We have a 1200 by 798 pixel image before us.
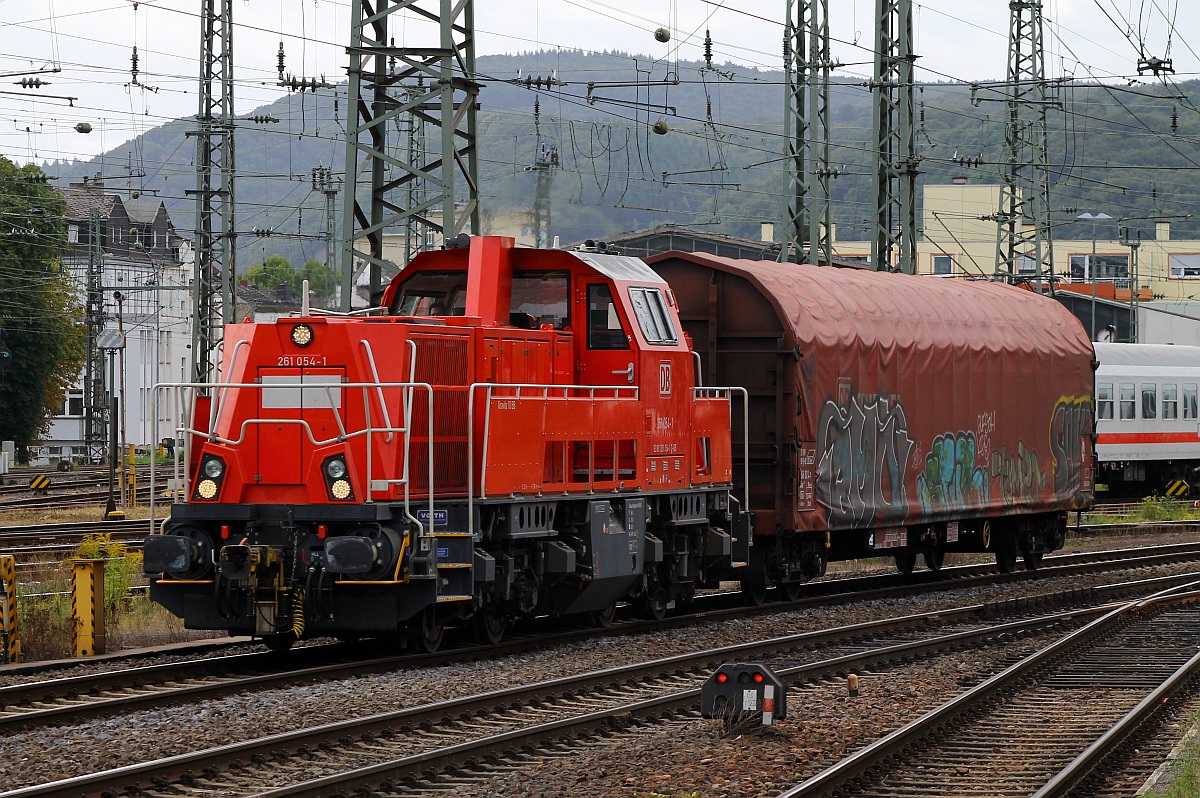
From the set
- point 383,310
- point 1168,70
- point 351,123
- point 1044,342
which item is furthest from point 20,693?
point 1168,70

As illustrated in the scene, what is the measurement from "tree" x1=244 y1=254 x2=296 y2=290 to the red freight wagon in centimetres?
12108

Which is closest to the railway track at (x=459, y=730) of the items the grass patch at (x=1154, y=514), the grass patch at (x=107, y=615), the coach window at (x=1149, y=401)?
the grass patch at (x=107, y=615)

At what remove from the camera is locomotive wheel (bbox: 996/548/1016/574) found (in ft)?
80.7

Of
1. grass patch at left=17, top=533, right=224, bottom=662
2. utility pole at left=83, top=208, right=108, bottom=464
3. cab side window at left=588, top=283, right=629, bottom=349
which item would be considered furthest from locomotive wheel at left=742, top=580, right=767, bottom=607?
utility pole at left=83, top=208, right=108, bottom=464

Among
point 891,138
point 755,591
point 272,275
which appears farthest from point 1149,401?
point 272,275

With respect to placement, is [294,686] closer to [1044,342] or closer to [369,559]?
[369,559]

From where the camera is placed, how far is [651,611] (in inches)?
691

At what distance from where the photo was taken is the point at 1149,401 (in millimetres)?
43500

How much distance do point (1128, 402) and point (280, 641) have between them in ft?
110

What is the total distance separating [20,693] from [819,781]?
246 inches

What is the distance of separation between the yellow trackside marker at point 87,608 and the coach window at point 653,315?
594cm

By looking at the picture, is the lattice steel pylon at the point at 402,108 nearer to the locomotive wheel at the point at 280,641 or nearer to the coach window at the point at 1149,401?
the locomotive wheel at the point at 280,641

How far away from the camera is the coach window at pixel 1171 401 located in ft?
145

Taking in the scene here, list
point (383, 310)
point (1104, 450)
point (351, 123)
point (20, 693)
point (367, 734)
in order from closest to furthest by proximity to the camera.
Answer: point (367, 734) → point (20, 693) → point (383, 310) → point (351, 123) → point (1104, 450)
